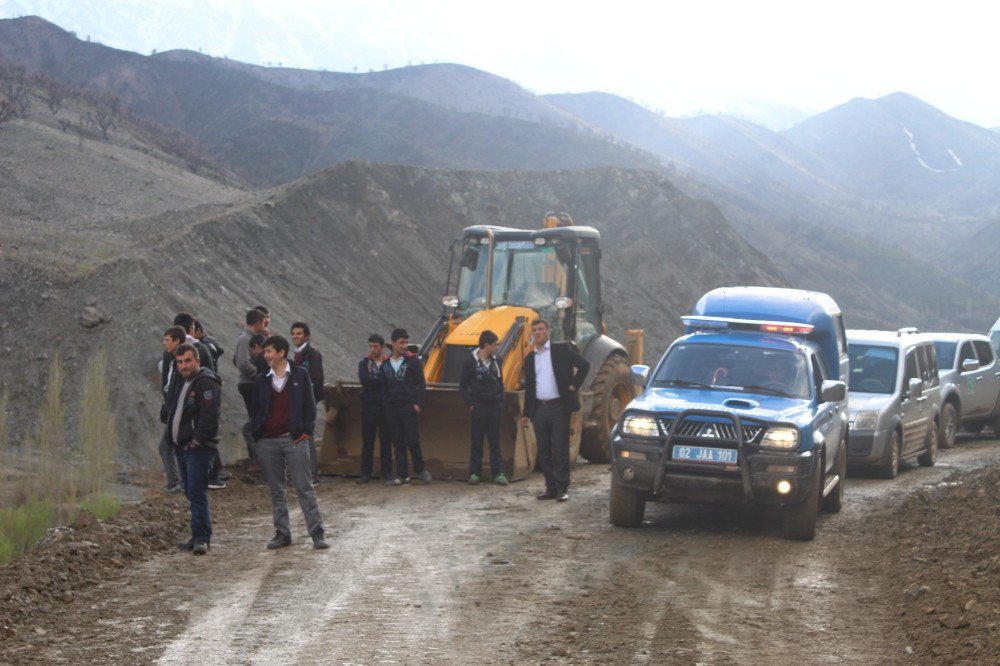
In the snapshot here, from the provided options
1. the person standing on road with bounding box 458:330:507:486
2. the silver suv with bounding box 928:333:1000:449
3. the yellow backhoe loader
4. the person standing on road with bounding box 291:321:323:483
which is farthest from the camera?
the silver suv with bounding box 928:333:1000:449

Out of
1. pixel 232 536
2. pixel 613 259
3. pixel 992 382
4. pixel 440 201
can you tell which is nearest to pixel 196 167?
pixel 440 201

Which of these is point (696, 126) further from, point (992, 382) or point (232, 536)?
point (232, 536)

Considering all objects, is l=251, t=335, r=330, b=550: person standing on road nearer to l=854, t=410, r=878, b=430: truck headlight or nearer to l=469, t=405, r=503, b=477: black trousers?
l=469, t=405, r=503, b=477: black trousers

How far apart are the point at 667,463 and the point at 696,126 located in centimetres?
16878

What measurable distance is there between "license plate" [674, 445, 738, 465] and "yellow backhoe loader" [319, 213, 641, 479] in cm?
398

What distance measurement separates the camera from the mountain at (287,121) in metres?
84.8

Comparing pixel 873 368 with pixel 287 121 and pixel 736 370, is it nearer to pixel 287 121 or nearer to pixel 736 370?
pixel 736 370

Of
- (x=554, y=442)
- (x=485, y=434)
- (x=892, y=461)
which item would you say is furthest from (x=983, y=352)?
(x=554, y=442)

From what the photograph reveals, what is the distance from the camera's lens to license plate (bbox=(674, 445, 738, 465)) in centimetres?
1088

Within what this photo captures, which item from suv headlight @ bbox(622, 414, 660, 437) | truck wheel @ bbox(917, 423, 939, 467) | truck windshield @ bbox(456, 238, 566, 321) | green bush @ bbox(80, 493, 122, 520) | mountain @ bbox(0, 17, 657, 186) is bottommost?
green bush @ bbox(80, 493, 122, 520)

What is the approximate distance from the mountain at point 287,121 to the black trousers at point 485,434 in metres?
67.5

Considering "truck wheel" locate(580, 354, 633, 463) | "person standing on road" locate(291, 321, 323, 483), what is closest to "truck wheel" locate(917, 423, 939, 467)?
"truck wheel" locate(580, 354, 633, 463)

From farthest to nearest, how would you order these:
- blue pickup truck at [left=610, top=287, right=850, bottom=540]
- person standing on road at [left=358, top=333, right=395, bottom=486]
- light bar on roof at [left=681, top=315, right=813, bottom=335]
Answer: person standing on road at [left=358, top=333, right=395, bottom=486]
light bar on roof at [left=681, top=315, right=813, bottom=335]
blue pickup truck at [left=610, top=287, right=850, bottom=540]

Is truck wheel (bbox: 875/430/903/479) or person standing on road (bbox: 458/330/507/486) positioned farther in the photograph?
truck wheel (bbox: 875/430/903/479)
